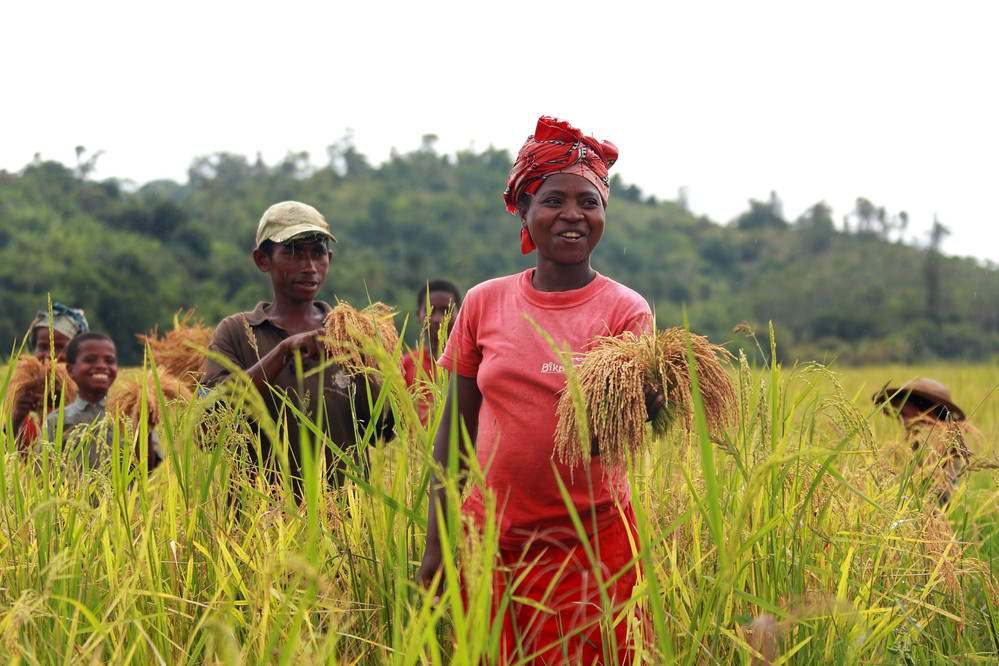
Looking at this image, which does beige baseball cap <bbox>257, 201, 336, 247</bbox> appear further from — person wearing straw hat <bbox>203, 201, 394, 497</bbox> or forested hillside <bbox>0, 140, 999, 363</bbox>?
forested hillside <bbox>0, 140, 999, 363</bbox>

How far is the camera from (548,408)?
73.0 inches

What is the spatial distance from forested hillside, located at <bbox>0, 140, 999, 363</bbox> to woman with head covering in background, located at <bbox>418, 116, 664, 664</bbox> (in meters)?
20.4

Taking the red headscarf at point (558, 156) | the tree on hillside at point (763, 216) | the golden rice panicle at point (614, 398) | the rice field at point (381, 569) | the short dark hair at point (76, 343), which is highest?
the tree on hillside at point (763, 216)

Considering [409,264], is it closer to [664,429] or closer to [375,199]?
[375,199]

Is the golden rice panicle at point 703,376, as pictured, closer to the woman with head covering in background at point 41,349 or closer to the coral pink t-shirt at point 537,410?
the coral pink t-shirt at point 537,410

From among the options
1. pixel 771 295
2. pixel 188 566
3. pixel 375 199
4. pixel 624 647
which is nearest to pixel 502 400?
pixel 624 647

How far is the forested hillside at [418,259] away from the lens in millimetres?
33219

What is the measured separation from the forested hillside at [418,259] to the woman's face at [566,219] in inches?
804

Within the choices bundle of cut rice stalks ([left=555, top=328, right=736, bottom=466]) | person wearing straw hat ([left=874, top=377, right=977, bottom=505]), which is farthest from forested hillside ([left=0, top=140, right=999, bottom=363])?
bundle of cut rice stalks ([left=555, top=328, right=736, bottom=466])

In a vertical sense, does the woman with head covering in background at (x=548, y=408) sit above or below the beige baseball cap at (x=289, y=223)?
below

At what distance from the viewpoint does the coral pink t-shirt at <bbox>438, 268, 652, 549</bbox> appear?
1.85m

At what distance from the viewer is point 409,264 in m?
46.5

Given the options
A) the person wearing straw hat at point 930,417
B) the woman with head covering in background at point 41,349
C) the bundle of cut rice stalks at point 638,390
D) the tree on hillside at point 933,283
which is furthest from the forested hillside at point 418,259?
the bundle of cut rice stalks at point 638,390

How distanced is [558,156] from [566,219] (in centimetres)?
16
